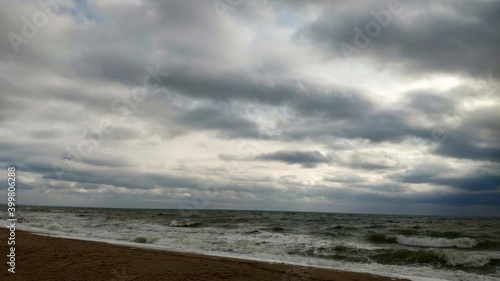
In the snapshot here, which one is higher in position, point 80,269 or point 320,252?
point 80,269

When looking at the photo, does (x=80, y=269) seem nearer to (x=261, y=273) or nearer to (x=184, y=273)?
(x=184, y=273)

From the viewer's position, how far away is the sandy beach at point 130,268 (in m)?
8.73

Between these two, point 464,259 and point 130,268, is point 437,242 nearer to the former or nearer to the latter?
point 464,259

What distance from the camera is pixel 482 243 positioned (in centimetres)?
2330

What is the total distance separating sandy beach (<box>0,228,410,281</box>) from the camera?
8.73 metres

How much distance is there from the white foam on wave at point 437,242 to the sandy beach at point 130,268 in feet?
49.6

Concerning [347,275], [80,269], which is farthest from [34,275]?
[347,275]

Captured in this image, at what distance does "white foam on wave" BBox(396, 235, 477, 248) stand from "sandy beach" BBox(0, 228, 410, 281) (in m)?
15.1

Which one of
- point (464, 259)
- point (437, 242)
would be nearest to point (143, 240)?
point (464, 259)

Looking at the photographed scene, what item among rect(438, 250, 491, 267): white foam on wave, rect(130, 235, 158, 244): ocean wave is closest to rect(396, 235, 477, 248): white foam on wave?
rect(438, 250, 491, 267): white foam on wave

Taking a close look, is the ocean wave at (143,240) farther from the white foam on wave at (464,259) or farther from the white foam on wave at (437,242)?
the white foam on wave at (437,242)

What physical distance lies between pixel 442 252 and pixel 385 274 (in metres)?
6.74

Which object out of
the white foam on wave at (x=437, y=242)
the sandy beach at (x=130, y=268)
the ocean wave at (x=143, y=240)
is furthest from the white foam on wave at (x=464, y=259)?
the ocean wave at (x=143, y=240)

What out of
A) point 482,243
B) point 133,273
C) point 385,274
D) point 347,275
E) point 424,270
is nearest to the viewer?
point 133,273
